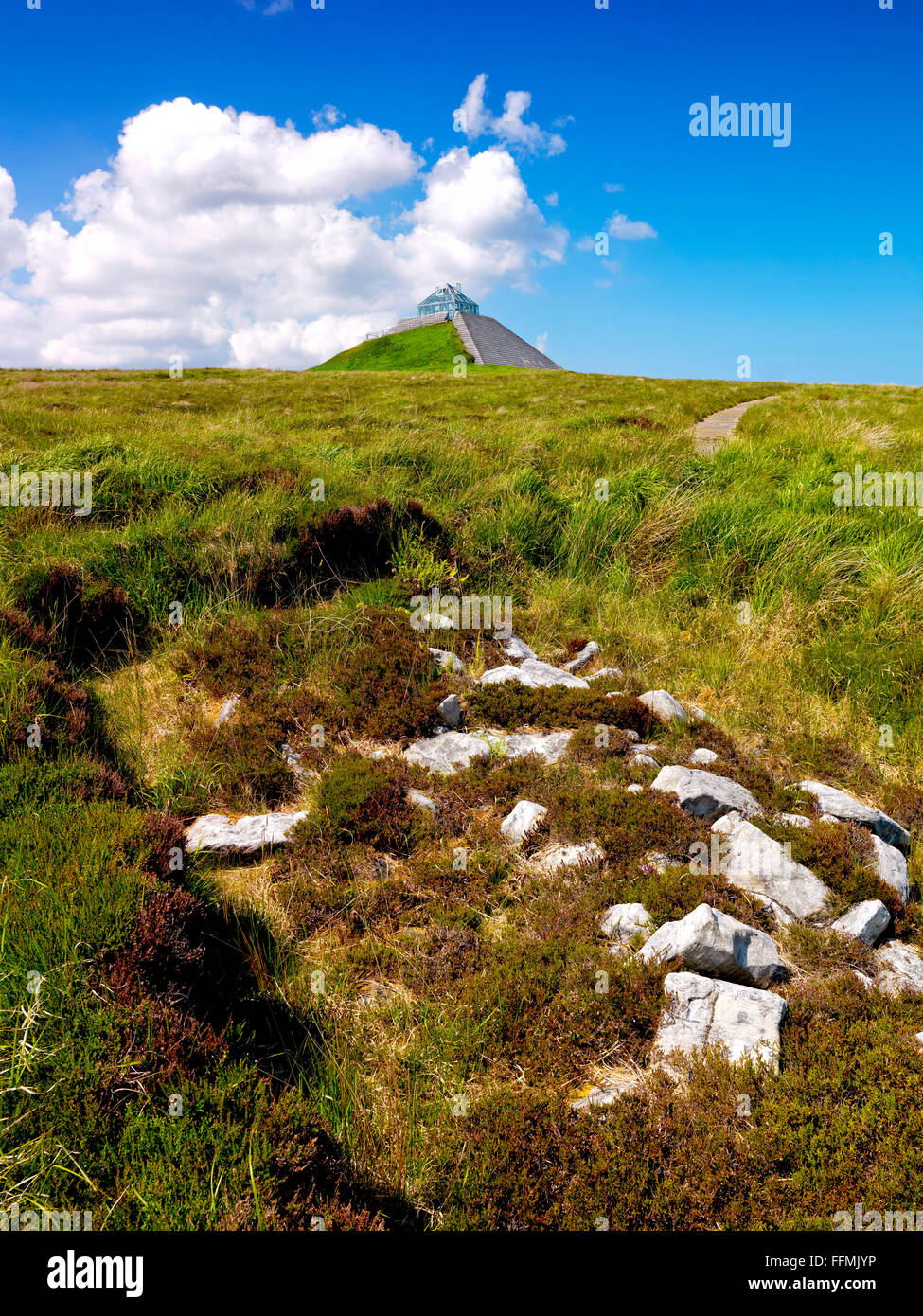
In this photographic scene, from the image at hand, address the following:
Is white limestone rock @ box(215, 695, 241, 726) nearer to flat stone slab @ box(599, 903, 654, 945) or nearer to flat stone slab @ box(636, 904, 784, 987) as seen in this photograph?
flat stone slab @ box(599, 903, 654, 945)

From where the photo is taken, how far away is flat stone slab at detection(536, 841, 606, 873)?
4.72m

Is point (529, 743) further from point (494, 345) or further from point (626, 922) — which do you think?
point (494, 345)

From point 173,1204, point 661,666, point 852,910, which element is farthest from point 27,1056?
→ point 661,666

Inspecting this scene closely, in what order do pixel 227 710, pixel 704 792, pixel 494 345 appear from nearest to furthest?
pixel 704 792, pixel 227 710, pixel 494 345

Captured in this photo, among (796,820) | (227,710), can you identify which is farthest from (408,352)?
(796,820)

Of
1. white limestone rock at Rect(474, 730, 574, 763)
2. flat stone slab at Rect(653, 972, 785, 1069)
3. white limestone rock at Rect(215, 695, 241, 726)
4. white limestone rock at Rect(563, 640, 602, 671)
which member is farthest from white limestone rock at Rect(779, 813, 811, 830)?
white limestone rock at Rect(215, 695, 241, 726)

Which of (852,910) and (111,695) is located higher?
(111,695)

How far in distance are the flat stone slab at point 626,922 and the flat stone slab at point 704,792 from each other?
3.74 feet

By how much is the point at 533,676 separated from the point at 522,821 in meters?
2.38

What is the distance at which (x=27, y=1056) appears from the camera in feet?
8.38

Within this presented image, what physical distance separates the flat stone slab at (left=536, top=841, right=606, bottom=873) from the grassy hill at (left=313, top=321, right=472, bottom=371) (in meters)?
66.1

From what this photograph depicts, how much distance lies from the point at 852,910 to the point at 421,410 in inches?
895

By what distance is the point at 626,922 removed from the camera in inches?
166
